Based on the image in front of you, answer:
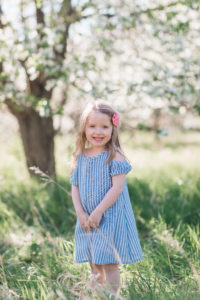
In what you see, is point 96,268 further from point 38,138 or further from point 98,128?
point 38,138

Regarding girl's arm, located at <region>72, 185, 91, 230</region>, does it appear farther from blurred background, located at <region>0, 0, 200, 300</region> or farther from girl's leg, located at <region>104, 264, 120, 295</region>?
blurred background, located at <region>0, 0, 200, 300</region>

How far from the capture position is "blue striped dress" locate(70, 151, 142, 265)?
2.26 meters

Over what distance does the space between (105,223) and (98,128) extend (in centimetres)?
61

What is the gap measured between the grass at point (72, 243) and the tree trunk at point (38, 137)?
40 centimetres

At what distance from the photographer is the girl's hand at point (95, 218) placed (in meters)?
2.26

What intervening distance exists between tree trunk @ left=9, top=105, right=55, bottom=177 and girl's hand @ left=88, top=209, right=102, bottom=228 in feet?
10.2

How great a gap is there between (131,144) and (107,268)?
12.2m

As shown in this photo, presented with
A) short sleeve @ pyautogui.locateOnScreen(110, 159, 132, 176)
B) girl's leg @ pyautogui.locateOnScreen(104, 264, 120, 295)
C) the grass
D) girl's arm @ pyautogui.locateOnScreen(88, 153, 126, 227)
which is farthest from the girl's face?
girl's leg @ pyautogui.locateOnScreen(104, 264, 120, 295)

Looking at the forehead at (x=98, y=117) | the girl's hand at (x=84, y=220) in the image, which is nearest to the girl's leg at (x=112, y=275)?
the girl's hand at (x=84, y=220)

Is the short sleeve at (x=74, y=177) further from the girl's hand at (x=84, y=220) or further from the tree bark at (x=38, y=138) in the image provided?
the tree bark at (x=38, y=138)

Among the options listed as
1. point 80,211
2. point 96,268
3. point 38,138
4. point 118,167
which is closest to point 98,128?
point 118,167

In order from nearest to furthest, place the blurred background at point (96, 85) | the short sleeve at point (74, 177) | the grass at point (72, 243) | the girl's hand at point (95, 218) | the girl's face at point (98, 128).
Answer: the grass at point (72, 243) < the girl's hand at point (95, 218) < the girl's face at point (98, 128) < the short sleeve at point (74, 177) < the blurred background at point (96, 85)

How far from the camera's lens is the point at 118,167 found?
7.59 feet

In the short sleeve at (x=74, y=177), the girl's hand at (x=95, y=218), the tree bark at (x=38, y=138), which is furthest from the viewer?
the tree bark at (x=38, y=138)
